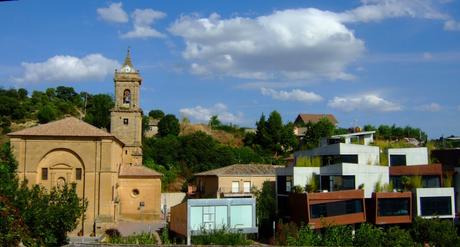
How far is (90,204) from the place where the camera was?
1747 inches

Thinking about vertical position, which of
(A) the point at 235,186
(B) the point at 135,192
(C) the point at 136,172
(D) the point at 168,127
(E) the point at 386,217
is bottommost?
(E) the point at 386,217

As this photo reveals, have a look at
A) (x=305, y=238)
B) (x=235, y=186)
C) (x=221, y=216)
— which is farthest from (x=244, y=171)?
(x=305, y=238)

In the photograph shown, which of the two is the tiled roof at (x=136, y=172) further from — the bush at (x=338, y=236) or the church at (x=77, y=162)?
the bush at (x=338, y=236)

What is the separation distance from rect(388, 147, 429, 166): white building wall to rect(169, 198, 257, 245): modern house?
43.4 feet

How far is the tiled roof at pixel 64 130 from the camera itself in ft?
144

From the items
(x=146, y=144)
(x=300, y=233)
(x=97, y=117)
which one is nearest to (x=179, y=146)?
(x=146, y=144)

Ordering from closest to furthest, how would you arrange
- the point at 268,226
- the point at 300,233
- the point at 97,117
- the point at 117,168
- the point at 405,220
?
the point at 300,233, the point at 405,220, the point at 268,226, the point at 117,168, the point at 97,117

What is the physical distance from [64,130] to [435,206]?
98.0 ft

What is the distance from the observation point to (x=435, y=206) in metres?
40.2

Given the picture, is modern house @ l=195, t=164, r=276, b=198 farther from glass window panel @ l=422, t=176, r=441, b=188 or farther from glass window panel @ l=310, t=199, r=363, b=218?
glass window panel @ l=422, t=176, r=441, b=188

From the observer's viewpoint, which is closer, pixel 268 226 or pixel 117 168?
pixel 268 226

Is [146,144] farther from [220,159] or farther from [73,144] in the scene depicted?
[73,144]

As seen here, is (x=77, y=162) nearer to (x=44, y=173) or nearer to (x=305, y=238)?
(x=44, y=173)

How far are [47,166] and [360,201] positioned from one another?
25214 mm
